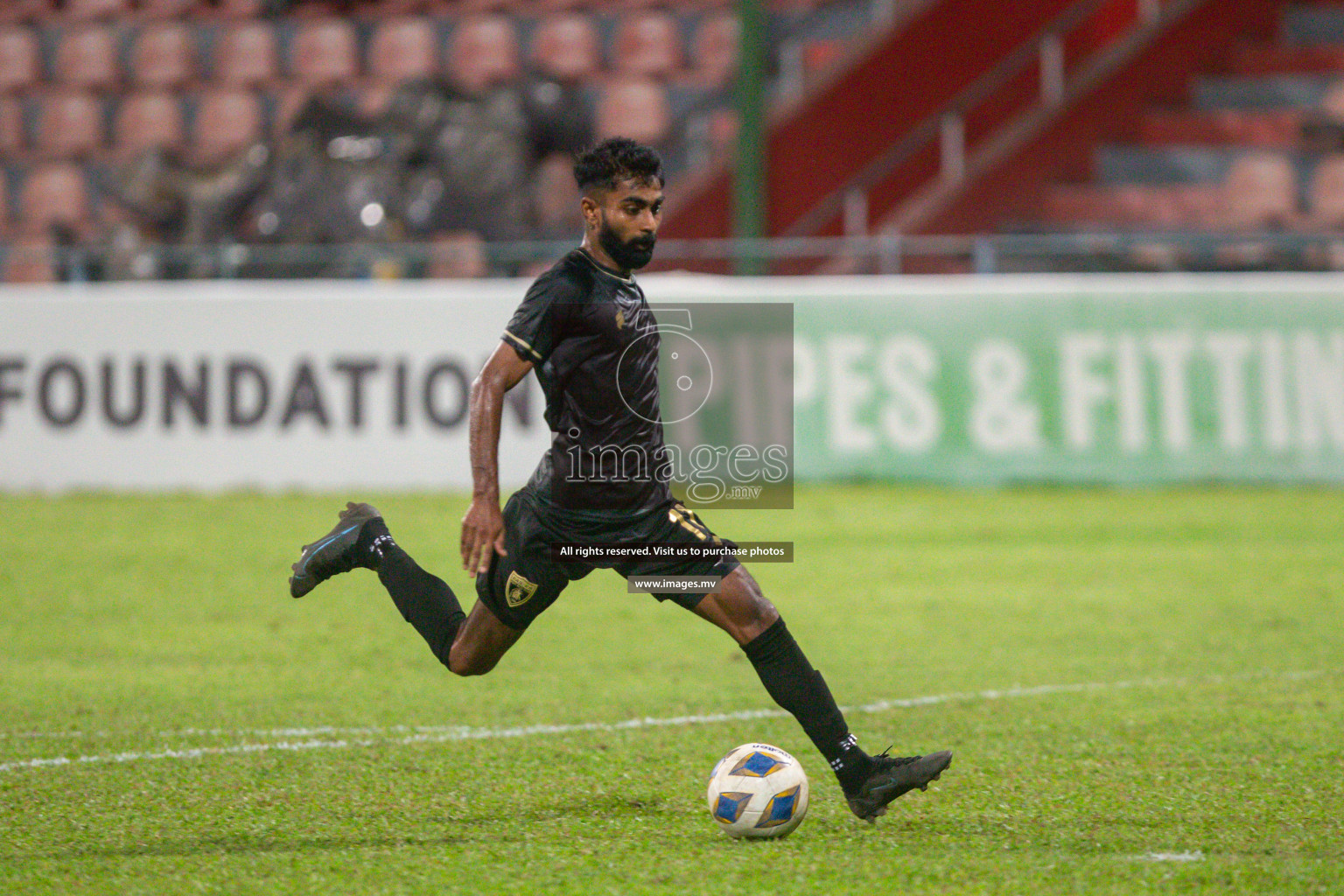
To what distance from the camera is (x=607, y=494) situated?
5223 mm

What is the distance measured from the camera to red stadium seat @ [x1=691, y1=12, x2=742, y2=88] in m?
21.4

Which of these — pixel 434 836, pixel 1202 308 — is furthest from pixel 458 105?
pixel 434 836

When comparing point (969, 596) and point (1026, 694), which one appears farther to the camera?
point (969, 596)

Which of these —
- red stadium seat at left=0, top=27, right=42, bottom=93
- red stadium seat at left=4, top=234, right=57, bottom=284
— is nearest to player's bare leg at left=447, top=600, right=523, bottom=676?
red stadium seat at left=4, top=234, right=57, bottom=284

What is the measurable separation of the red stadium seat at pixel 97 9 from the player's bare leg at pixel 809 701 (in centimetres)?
2227

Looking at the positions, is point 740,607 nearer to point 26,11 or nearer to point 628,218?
point 628,218

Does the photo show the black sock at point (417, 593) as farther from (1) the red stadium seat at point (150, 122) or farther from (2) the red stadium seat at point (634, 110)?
(1) the red stadium seat at point (150, 122)

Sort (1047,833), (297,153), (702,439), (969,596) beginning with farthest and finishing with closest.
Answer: (297,153)
(702,439)
(969,596)
(1047,833)

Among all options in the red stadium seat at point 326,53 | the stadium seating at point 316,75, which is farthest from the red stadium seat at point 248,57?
the red stadium seat at point 326,53

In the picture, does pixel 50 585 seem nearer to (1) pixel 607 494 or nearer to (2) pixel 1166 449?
(1) pixel 607 494

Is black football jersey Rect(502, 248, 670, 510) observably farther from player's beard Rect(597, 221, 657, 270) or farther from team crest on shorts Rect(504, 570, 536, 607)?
team crest on shorts Rect(504, 570, 536, 607)

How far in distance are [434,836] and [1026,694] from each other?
3.03 metres

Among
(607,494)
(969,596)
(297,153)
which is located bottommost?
(969,596)

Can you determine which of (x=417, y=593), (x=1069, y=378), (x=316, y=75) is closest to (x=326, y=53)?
(x=316, y=75)
